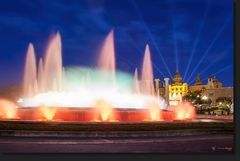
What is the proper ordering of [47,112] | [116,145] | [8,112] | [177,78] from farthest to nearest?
[177,78]
[8,112]
[47,112]
[116,145]

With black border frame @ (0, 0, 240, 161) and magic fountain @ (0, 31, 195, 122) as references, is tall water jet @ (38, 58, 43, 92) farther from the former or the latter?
black border frame @ (0, 0, 240, 161)

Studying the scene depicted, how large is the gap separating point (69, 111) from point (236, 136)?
10.5 metres

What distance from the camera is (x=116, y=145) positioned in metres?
13.4

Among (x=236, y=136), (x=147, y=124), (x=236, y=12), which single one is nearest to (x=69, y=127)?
(x=147, y=124)

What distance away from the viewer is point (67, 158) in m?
11.5

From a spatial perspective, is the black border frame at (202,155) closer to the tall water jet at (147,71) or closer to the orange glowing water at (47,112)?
the orange glowing water at (47,112)

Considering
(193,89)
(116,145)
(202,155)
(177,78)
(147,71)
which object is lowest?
(202,155)

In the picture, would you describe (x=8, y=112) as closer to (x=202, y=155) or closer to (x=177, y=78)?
(x=202, y=155)

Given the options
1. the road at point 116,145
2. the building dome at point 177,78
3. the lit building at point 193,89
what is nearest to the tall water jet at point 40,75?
the road at point 116,145

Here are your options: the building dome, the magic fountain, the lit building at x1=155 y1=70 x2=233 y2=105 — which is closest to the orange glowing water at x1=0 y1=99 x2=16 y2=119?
the magic fountain

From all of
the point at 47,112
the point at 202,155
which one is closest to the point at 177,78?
the point at 47,112

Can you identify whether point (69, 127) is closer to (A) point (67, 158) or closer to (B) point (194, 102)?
(A) point (67, 158)

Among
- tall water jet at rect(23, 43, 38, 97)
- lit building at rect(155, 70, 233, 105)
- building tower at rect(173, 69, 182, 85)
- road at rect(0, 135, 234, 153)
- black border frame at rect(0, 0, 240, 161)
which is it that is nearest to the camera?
black border frame at rect(0, 0, 240, 161)

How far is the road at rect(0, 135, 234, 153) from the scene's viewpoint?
1236cm
